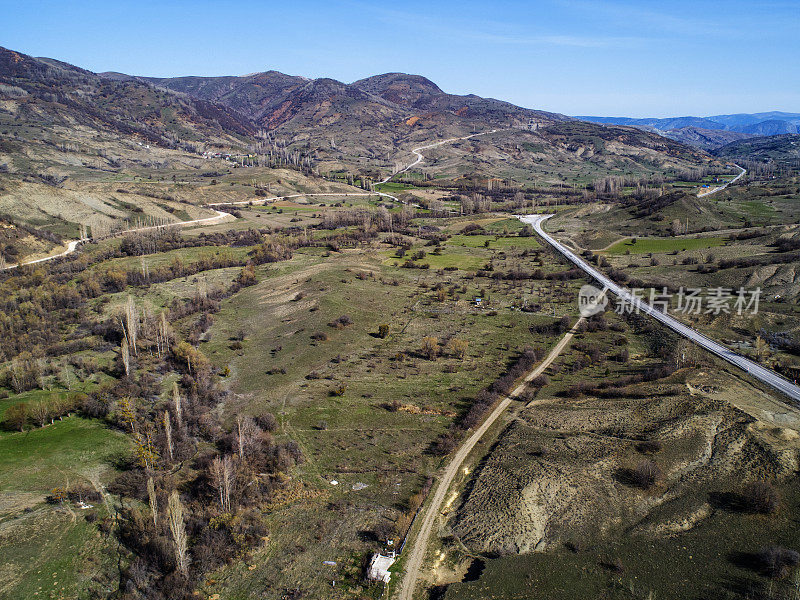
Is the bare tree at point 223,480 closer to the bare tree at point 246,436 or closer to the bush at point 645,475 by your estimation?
the bare tree at point 246,436

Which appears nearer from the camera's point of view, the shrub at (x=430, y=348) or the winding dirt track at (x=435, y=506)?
the winding dirt track at (x=435, y=506)

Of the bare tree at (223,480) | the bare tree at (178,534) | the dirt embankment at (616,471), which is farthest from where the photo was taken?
the bare tree at (223,480)

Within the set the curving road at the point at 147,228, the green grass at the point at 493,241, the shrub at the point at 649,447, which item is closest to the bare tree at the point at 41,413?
the shrub at the point at 649,447

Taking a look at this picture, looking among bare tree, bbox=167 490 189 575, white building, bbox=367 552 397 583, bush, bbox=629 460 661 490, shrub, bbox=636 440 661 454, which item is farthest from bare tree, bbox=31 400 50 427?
shrub, bbox=636 440 661 454

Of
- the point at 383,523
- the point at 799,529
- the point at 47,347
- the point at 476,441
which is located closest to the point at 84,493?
the point at 383,523

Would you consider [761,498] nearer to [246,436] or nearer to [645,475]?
[645,475]

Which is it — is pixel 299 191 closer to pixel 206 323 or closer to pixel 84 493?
pixel 206 323
